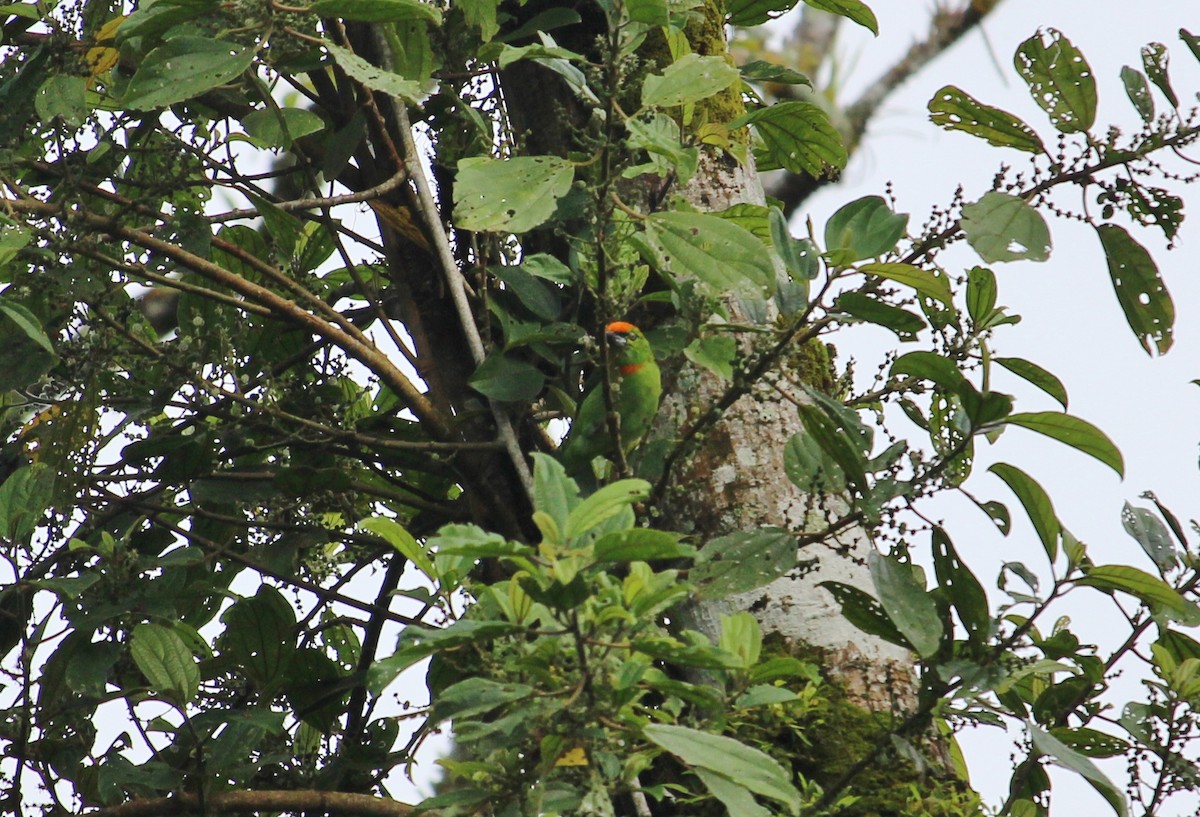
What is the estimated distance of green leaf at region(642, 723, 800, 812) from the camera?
0.89 metres

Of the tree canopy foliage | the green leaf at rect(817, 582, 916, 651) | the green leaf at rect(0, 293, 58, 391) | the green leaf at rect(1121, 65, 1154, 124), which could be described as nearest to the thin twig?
the tree canopy foliage

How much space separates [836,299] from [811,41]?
36.6 inches

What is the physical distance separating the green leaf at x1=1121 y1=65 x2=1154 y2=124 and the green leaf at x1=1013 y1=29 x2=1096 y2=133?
4 centimetres

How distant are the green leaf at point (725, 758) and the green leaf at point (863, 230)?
457mm

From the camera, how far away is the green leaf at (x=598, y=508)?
822mm

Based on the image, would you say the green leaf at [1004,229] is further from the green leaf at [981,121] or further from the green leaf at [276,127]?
the green leaf at [276,127]

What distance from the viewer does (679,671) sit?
135cm

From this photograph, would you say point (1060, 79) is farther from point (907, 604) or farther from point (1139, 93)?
point (907, 604)

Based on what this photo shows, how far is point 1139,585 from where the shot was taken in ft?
3.91

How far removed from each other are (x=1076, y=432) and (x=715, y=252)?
15.6 inches

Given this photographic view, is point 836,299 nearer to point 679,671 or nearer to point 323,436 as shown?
point 679,671

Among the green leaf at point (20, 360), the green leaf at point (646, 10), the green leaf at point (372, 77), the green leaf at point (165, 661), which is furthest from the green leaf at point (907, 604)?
the green leaf at point (20, 360)

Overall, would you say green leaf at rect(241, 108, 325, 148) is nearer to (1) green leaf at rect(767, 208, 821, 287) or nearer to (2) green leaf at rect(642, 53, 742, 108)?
(2) green leaf at rect(642, 53, 742, 108)

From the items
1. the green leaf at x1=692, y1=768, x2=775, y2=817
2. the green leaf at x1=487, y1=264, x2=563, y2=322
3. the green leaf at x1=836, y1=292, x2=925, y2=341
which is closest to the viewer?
the green leaf at x1=692, y1=768, x2=775, y2=817
